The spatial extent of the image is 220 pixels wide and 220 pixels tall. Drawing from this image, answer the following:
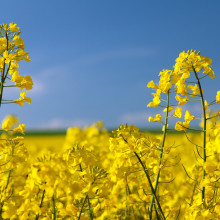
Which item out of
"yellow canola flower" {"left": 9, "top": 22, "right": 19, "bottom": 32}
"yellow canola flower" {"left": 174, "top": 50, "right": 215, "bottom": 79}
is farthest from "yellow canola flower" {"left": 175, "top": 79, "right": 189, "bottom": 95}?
"yellow canola flower" {"left": 9, "top": 22, "right": 19, "bottom": 32}

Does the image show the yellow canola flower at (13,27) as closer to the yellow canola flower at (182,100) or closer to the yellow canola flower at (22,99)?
the yellow canola flower at (22,99)

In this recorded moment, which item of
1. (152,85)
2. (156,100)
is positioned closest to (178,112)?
(156,100)

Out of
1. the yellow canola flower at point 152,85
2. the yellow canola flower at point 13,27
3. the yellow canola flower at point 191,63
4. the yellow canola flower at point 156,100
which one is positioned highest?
the yellow canola flower at point 13,27

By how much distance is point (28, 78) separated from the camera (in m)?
3.40

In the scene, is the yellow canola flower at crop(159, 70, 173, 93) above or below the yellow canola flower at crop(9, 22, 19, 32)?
below

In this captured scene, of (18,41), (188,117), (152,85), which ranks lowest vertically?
(188,117)

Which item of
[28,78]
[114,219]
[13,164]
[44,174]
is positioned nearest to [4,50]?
[28,78]

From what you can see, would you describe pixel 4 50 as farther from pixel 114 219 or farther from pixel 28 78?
pixel 114 219

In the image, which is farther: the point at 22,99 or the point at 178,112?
the point at 22,99

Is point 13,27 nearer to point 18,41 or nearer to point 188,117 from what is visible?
point 18,41

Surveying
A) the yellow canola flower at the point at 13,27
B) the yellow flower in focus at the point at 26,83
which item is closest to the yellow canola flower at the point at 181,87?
the yellow flower in focus at the point at 26,83

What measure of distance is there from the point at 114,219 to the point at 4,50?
239cm

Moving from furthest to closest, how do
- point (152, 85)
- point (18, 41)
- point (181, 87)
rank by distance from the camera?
point (18, 41)
point (152, 85)
point (181, 87)

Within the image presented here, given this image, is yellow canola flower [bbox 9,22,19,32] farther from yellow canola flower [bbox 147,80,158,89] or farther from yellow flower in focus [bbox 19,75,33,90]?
yellow canola flower [bbox 147,80,158,89]
